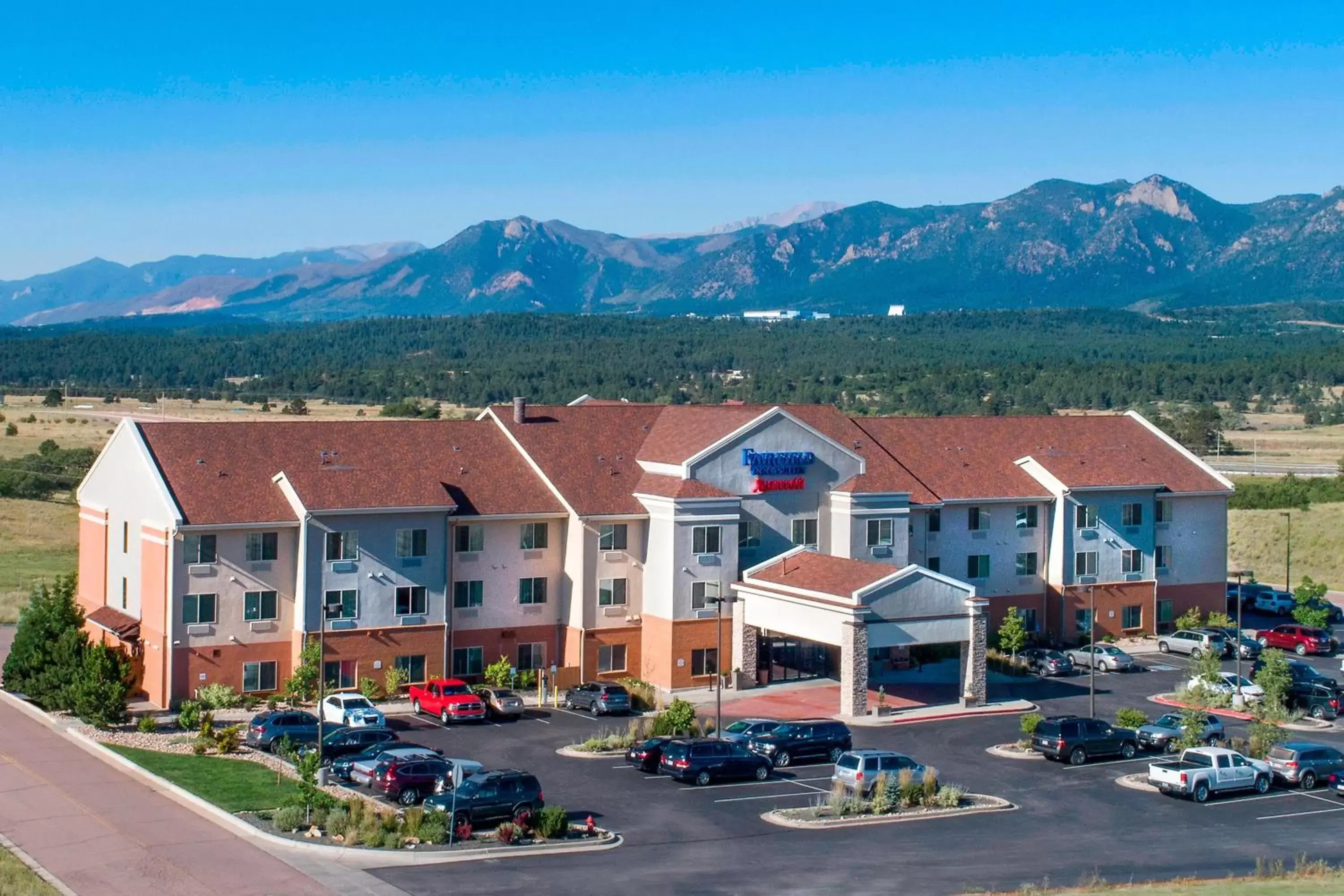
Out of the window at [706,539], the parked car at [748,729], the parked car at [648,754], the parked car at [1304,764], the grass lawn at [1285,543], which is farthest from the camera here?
the grass lawn at [1285,543]

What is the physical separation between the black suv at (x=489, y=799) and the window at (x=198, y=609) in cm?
1806

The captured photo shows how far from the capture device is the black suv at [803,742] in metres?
50.2

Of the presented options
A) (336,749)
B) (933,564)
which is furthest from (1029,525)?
(336,749)

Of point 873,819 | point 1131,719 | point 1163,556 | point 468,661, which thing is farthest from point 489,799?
point 1163,556

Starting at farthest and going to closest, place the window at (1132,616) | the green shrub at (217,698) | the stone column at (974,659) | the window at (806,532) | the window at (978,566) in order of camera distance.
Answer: the window at (1132,616), the window at (978,566), the window at (806,532), the stone column at (974,659), the green shrub at (217,698)

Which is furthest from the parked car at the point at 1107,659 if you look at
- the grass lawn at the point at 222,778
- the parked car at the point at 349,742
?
the grass lawn at the point at 222,778

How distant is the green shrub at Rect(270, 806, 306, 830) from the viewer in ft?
132

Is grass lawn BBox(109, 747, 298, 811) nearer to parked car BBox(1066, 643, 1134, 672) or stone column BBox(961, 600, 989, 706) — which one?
stone column BBox(961, 600, 989, 706)

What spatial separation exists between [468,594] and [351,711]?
31.1 feet

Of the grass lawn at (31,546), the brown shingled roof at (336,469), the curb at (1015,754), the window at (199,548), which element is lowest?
the curb at (1015,754)

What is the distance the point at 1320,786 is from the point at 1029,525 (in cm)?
2541

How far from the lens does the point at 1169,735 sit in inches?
2106

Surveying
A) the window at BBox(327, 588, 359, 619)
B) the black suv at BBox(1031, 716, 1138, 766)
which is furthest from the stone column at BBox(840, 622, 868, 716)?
the window at BBox(327, 588, 359, 619)

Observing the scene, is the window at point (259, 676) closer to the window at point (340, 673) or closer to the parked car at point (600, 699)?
the window at point (340, 673)
